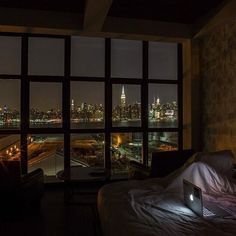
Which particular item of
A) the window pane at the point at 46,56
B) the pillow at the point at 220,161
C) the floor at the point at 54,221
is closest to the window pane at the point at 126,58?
the window pane at the point at 46,56

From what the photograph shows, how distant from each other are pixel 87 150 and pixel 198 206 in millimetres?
4056

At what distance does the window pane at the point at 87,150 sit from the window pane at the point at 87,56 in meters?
1.29

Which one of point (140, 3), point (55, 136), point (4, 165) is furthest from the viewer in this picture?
point (55, 136)

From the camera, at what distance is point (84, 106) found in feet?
18.4

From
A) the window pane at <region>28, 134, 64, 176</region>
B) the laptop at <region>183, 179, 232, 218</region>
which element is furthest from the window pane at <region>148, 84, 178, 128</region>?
the laptop at <region>183, 179, 232, 218</region>

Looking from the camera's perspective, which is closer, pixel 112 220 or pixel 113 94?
pixel 112 220

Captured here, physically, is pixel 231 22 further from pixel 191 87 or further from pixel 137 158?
pixel 137 158

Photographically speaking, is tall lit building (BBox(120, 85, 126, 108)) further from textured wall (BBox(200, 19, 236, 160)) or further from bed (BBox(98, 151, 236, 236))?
bed (BBox(98, 151, 236, 236))

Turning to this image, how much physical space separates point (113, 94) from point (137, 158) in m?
1.49

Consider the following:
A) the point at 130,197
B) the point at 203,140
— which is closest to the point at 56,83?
the point at 203,140

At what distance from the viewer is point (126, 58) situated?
227 inches

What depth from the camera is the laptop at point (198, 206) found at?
5.58 feet

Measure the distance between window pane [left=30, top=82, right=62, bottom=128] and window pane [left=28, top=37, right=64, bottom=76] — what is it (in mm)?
259

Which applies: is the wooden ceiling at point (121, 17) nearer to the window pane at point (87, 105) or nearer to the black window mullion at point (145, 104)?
the black window mullion at point (145, 104)
